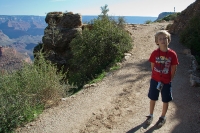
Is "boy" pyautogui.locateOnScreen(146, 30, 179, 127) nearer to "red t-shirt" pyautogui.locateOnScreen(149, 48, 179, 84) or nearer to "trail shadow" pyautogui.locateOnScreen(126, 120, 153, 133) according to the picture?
"red t-shirt" pyautogui.locateOnScreen(149, 48, 179, 84)

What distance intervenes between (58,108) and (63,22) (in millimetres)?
13454

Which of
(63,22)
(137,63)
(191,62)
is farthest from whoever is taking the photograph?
(63,22)

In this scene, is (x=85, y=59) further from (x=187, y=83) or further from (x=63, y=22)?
(x=63, y=22)

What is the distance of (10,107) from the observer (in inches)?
199

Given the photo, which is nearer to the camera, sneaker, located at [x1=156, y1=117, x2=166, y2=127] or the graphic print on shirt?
the graphic print on shirt

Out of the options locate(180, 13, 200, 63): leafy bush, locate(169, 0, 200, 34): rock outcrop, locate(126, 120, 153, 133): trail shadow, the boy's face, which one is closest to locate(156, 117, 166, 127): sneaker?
locate(126, 120, 153, 133): trail shadow

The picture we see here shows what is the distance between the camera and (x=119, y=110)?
5.75 metres

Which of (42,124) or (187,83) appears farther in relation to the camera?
(187,83)

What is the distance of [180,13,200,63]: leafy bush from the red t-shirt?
21.9ft

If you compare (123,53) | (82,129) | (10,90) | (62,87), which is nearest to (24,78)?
(10,90)

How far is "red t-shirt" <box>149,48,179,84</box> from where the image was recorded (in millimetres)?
4121

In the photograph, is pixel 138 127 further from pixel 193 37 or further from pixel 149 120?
pixel 193 37

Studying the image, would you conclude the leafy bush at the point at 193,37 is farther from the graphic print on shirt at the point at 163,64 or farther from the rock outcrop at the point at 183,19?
the graphic print on shirt at the point at 163,64

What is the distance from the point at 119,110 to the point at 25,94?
2406 mm
